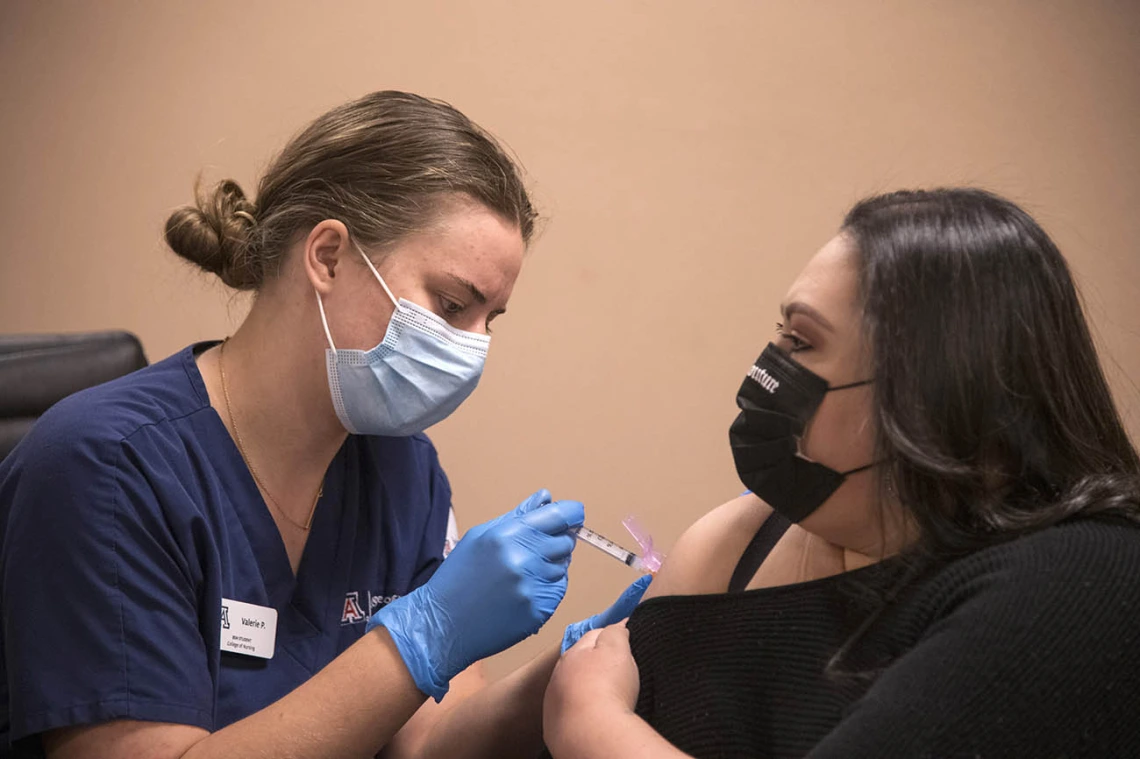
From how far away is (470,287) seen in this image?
Result: 1.54 metres

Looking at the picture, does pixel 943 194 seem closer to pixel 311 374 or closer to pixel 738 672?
pixel 738 672

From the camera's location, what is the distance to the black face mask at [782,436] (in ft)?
3.74

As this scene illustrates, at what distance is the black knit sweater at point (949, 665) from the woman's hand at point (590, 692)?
0.07 m

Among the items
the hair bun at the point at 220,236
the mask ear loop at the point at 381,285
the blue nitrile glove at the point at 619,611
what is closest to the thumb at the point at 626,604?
the blue nitrile glove at the point at 619,611

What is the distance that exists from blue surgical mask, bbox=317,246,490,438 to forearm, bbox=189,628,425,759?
1.19ft

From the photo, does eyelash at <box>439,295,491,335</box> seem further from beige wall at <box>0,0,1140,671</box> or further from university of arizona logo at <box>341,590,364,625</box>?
beige wall at <box>0,0,1140,671</box>

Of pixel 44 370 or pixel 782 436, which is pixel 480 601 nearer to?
pixel 782 436

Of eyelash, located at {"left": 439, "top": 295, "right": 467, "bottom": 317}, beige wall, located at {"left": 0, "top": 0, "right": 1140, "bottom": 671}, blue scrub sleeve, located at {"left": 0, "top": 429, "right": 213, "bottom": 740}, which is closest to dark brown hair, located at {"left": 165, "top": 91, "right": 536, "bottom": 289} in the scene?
eyelash, located at {"left": 439, "top": 295, "right": 467, "bottom": 317}

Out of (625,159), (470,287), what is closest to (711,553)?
(470,287)

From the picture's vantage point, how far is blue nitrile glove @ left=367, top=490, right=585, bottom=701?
1.34 meters

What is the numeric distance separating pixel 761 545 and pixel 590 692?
0.33m

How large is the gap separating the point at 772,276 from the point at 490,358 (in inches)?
28.1

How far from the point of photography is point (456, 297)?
1.55 meters

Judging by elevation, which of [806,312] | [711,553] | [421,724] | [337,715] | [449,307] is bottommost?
[421,724]
